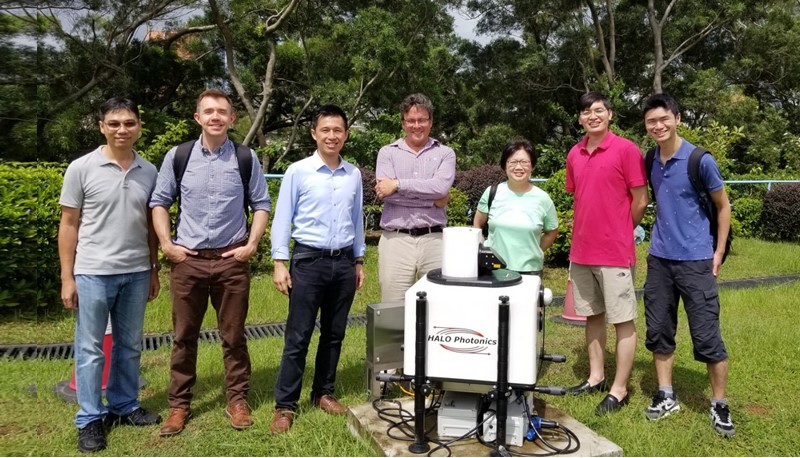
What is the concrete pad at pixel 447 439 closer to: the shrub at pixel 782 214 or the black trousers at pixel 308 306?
the black trousers at pixel 308 306

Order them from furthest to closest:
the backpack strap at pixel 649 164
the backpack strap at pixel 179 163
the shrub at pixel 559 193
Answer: the shrub at pixel 559 193 < the backpack strap at pixel 649 164 < the backpack strap at pixel 179 163

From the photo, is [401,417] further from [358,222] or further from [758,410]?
[758,410]

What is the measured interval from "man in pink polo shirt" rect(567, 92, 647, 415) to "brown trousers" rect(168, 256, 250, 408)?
201cm

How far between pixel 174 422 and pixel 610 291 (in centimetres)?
258

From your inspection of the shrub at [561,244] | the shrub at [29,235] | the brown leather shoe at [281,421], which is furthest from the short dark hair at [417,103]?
the shrub at [561,244]

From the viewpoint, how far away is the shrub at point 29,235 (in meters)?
5.11

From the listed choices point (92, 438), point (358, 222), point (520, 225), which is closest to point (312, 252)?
point (358, 222)

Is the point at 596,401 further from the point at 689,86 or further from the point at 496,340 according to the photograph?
the point at 689,86

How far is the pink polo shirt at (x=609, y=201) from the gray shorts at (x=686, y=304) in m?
0.21

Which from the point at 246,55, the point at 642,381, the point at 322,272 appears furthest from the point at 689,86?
the point at 322,272

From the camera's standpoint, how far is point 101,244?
312 centimetres

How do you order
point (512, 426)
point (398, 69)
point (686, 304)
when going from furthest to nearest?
point (398, 69) < point (686, 304) < point (512, 426)

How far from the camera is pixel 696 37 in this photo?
2138 centimetres

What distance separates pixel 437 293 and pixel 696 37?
73.3ft
